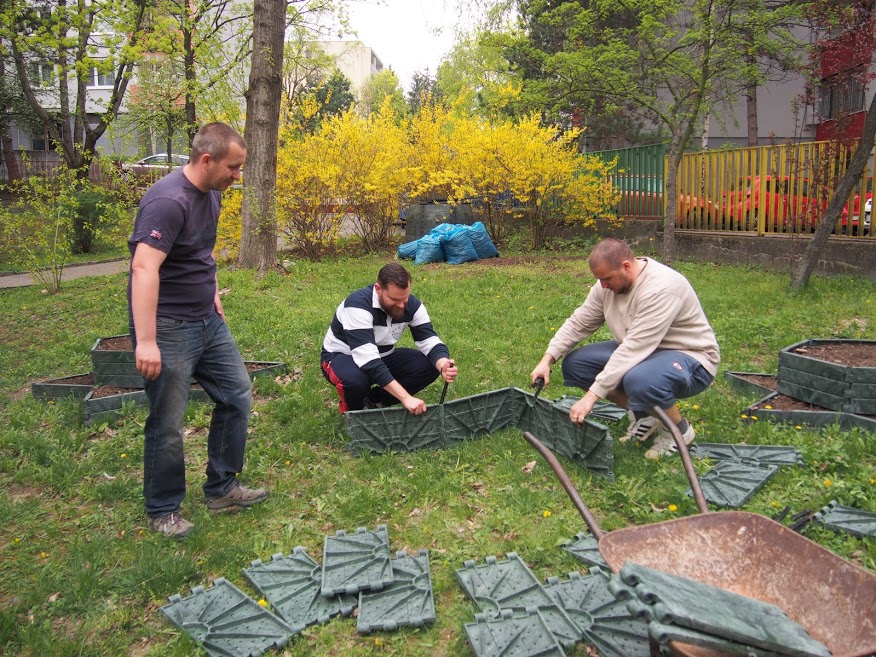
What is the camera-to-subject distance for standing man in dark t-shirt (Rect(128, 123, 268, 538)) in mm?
3072

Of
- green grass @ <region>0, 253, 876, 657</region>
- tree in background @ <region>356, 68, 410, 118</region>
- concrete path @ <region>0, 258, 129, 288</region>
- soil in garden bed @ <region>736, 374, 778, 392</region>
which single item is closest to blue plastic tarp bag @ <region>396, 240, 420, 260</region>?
concrete path @ <region>0, 258, 129, 288</region>

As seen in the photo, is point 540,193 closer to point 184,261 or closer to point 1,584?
point 184,261

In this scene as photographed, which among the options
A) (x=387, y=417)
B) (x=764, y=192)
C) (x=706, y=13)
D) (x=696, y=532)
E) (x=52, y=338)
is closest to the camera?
(x=696, y=532)

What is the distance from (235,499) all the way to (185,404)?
690mm

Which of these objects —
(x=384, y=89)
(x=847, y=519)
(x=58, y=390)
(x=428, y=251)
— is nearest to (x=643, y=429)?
(x=847, y=519)

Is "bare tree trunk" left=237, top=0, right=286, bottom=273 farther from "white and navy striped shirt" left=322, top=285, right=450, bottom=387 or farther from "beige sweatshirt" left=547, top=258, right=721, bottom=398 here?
"beige sweatshirt" left=547, top=258, right=721, bottom=398

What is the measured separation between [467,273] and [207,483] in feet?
23.8

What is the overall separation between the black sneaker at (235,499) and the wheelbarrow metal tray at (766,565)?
2.25 m

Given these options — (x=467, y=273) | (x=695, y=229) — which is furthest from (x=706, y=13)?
(x=467, y=273)

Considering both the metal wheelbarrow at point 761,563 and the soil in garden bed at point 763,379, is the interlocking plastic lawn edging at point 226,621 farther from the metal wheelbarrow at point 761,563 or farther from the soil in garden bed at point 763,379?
the soil in garden bed at point 763,379

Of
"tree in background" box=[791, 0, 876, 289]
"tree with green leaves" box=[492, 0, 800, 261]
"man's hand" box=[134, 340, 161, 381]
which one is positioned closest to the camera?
"man's hand" box=[134, 340, 161, 381]

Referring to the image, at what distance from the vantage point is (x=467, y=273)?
34.7 ft

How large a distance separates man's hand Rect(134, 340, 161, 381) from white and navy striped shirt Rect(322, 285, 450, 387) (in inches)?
54.5

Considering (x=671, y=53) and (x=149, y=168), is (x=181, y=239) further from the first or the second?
(x=149, y=168)
